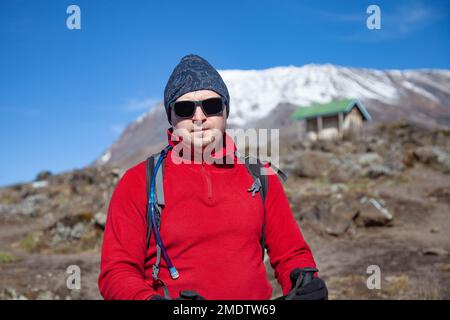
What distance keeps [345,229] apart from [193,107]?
8.73 meters

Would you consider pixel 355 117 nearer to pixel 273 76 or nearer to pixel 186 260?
pixel 186 260

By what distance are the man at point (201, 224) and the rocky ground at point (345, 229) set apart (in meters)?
4.41

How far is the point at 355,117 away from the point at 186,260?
29.8 meters

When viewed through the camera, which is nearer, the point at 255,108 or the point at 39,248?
the point at 39,248

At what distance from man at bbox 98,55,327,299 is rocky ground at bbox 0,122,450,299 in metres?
4.41

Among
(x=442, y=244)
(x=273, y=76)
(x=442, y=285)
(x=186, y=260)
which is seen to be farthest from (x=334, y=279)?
(x=273, y=76)

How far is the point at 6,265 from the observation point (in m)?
8.88

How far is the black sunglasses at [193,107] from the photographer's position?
2.17m

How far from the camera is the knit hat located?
2.21m

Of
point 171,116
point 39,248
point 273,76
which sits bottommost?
point 39,248

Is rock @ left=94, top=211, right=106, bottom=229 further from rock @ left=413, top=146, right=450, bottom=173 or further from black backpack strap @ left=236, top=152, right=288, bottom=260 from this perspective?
rock @ left=413, top=146, right=450, bottom=173

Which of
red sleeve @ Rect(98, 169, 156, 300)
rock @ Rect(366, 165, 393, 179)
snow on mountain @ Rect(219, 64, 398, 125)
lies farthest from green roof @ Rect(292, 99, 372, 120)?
snow on mountain @ Rect(219, 64, 398, 125)

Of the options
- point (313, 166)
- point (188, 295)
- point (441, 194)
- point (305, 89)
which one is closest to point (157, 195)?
point (188, 295)
